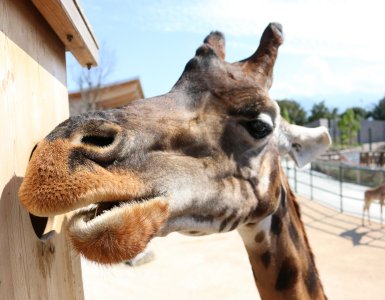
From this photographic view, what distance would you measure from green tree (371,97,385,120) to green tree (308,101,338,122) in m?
6.95

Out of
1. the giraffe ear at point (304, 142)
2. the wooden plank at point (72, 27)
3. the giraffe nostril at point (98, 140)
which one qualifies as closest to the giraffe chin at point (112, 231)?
the giraffe nostril at point (98, 140)

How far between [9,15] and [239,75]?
1332mm

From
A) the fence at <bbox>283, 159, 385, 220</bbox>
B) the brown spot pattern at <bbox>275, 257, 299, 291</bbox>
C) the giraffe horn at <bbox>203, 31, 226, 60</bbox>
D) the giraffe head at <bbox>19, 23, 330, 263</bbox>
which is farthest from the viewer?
the fence at <bbox>283, 159, 385, 220</bbox>

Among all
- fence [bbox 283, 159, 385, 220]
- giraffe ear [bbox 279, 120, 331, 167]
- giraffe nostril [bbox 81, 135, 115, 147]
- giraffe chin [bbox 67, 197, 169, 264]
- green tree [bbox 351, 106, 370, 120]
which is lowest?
fence [bbox 283, 159, 385, 220]

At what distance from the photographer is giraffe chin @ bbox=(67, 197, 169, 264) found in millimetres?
1607

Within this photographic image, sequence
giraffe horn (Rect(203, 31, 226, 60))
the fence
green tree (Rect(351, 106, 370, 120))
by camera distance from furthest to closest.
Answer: green tree (Rect(351, 106, 370, 120))
the fence
giraffe horn (Rect(203, 31, 226, 60))

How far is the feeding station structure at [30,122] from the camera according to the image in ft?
6.21

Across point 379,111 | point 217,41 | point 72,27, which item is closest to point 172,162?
point 72,27

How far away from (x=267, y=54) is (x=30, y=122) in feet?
5.36

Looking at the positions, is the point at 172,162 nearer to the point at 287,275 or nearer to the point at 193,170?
the point at 193,170

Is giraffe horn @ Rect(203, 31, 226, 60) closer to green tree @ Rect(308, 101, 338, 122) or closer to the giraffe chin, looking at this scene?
the giraffe chin

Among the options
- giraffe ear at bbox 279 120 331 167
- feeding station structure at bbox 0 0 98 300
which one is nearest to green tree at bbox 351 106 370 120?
giraffe ear at bbox 279 120 331 167

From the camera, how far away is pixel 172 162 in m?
2.04

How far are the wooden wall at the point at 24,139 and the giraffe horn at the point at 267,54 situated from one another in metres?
1.33
